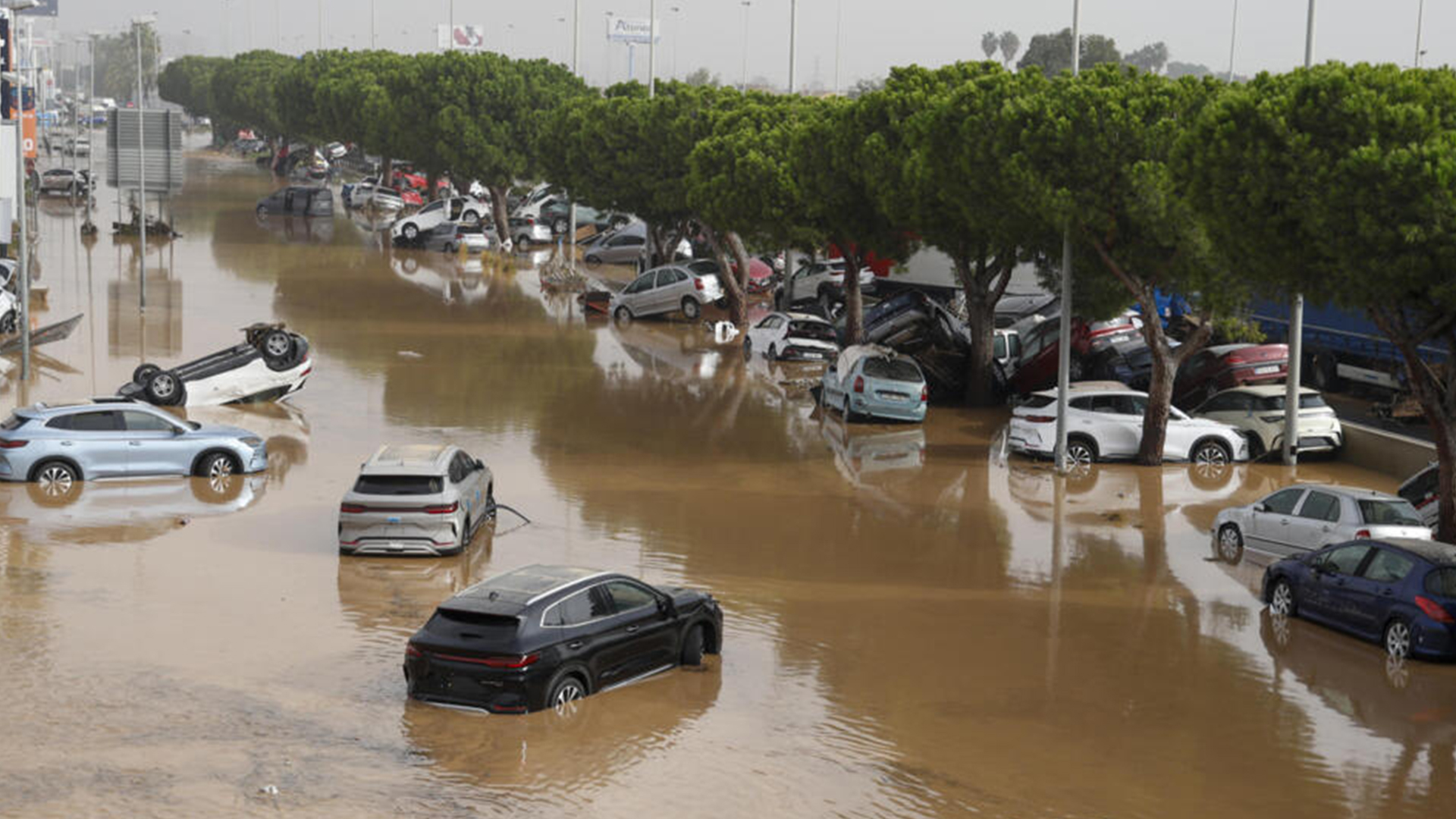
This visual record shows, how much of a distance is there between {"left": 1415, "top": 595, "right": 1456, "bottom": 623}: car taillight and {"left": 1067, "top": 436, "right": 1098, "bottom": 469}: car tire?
39.2ft

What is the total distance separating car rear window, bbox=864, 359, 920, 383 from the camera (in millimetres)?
32781

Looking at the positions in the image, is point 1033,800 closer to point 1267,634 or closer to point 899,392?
point 1267,634

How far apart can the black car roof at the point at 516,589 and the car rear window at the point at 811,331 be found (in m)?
25.3

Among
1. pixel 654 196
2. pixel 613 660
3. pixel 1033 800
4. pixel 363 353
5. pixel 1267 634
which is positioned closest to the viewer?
pixel 1033 800

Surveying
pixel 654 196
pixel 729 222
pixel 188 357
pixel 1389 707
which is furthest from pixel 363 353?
pixel 1389 707

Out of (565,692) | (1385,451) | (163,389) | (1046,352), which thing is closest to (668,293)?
(1046,352)

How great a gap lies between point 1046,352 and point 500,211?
39144mm

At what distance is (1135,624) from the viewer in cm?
1881

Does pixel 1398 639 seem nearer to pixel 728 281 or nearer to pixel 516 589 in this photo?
pixel 516 589

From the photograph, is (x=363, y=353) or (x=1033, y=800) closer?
(x=1033, y=800)

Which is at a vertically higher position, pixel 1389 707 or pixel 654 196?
pixel 654 196

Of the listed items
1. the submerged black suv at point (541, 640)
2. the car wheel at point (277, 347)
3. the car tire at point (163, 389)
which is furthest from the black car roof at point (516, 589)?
the car wheel at point (277, 347)

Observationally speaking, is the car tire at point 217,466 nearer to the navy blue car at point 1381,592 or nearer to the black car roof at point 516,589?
the black car roof at point 516,589

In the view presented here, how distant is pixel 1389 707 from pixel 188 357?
2881cm
